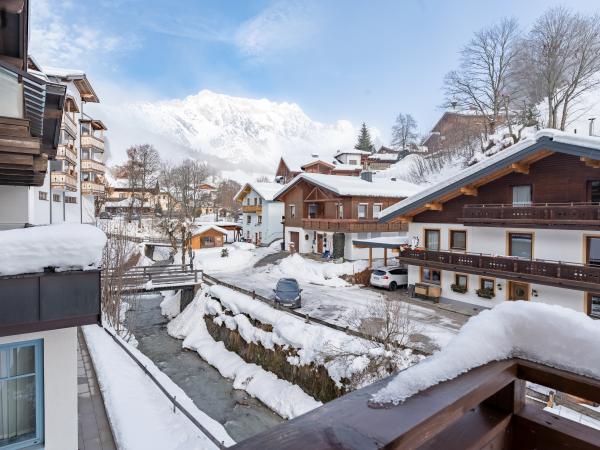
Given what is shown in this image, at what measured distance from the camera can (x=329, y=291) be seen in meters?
21.1

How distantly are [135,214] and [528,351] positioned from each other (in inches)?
2518

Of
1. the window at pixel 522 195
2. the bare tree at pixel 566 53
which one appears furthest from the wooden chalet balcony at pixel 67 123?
the bare tree at pixel 566 53

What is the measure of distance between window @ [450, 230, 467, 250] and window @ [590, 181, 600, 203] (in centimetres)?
545

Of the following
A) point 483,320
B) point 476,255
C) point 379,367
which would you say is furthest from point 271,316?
point 483,320

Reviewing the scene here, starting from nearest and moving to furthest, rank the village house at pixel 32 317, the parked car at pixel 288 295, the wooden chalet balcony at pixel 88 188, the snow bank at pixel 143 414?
1. the village house at pixel 32 317
2. the snow bank at pixel 143 414
3. the parked car at pixel 288 295
4. the wooden chalet balcony at pixel 88 188

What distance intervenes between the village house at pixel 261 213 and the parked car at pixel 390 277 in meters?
18.3

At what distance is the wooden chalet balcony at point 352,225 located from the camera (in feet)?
88.6

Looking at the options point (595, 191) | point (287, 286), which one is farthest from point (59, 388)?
point (595, 191)

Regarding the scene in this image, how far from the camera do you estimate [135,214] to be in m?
59.0

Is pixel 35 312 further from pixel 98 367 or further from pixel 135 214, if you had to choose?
pixel 135 214

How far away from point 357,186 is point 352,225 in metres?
4.66

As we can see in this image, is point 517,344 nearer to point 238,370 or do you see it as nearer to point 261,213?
point 238,370

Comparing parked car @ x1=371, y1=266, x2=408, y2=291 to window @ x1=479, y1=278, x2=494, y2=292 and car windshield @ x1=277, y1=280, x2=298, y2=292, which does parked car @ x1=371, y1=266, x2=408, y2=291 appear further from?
car windshield @ x1=277, y1=280, x2=298, y2=292

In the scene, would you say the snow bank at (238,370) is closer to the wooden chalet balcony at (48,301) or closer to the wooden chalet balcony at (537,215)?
the wooden chalet balcony at (48,301)
